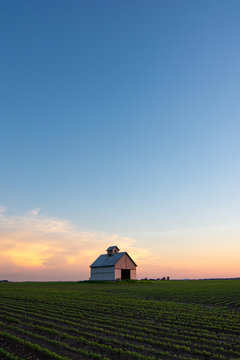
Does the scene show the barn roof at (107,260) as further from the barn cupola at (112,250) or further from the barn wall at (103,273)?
the barn wall at (103,273)

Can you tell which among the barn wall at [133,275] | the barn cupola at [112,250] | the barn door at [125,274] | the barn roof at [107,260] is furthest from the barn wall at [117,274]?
the barn cupola at [112,250]

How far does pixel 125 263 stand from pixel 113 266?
4912 millimetres

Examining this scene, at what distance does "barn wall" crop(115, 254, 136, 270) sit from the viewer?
78919 millimetres

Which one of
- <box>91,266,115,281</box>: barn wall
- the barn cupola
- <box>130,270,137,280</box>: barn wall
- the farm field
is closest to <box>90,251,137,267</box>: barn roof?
the barn cupola

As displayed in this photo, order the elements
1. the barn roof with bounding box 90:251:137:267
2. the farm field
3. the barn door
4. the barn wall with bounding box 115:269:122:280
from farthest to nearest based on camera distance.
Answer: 1. the barn door
2. the barn roof with bounding box 90:251:137:267
3. the barn wall with bounding box 115:269:122:280
4. the farm field

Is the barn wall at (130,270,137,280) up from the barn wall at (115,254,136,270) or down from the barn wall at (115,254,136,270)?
down

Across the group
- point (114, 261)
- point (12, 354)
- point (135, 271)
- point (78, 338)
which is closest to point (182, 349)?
point (78, 338)

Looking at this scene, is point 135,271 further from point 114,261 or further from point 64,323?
point 64,323

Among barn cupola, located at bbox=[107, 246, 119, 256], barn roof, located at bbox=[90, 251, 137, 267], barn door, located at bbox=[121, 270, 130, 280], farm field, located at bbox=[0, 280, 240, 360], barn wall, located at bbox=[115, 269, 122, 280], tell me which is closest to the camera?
farm field, located at bbox=[0, 280, 240, 360]

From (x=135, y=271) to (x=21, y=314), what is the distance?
6693 cm

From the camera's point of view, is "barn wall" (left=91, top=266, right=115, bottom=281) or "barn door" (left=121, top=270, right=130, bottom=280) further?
"barn door" (left=121, top=270, right=130, bottom=280)

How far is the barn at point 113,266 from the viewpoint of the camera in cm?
7825

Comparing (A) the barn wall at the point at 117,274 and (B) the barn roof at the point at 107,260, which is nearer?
(A) the barn wall at the point at 117,274

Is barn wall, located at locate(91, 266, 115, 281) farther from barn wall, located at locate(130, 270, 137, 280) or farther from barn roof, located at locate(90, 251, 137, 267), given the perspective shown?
barn wall, located at locate(130, 270, 137, 280)
